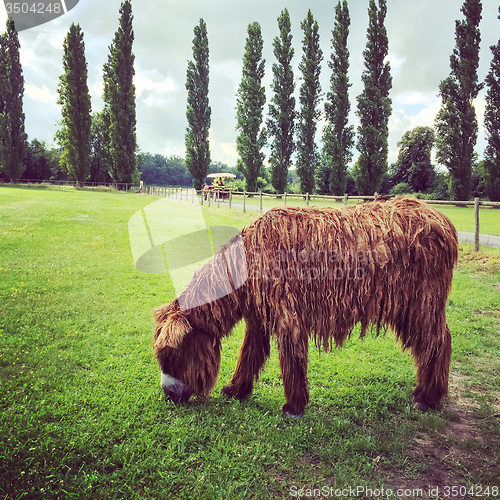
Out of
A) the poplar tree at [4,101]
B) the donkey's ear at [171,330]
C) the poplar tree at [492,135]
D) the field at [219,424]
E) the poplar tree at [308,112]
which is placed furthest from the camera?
the poplar tree at [308,112]

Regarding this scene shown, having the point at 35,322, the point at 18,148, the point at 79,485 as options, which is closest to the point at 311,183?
the point at 18,148

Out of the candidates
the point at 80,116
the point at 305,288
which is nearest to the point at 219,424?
the point at 305,288

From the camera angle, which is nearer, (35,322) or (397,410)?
(397,410)

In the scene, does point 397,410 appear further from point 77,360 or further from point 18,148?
point 18,148

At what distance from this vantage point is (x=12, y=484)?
194 centimetres

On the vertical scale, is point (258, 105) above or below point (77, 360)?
above

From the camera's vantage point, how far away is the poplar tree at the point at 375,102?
24266 mm

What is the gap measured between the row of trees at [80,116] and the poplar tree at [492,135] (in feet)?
84.7

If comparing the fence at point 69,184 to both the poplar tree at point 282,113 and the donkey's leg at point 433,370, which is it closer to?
the poplar tree at point 282,113

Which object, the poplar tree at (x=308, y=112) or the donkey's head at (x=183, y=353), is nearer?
the donkey's head at (x=183, y=353)

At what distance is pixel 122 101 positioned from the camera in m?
33.0

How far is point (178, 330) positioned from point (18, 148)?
1747 centimetres

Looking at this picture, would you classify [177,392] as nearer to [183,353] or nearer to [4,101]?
[183,353]

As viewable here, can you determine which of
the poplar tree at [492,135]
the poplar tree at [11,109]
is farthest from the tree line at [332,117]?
the poplar tree at [11,109]
